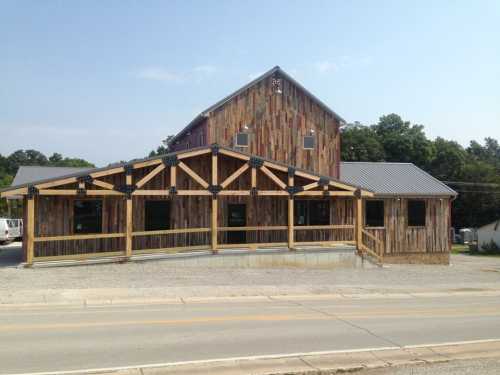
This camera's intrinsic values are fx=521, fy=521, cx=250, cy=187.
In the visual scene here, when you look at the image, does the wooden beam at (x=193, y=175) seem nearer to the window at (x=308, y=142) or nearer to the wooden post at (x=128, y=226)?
the wooden post at (x=128, y=226)

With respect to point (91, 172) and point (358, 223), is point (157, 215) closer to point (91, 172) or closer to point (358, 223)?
point (91, 172)

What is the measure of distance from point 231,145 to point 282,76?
449 centimetres

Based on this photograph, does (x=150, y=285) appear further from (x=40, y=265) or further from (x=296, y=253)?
(x=296, y=253)

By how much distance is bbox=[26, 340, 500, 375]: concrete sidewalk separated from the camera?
727 cm

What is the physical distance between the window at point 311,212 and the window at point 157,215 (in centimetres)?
652

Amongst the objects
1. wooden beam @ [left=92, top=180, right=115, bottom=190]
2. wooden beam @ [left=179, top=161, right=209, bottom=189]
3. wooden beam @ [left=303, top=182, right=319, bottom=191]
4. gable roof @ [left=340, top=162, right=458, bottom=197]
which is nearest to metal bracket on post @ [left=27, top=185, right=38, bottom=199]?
wooden beam @ [left=92, top=180, right=115, bottom=190]

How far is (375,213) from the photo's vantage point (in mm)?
27578

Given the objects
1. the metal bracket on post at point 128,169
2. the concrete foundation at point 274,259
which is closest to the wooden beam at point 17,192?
the metal bracket on post at point 128,169

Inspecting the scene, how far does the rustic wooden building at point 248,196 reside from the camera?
2023 cm

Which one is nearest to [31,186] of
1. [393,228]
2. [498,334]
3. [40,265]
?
[40,265]

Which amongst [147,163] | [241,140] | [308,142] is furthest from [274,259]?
[308,142]

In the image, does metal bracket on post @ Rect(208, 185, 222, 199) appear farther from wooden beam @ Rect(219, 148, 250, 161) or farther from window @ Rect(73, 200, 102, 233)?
window @ Rect(73, 200, 102, 233)

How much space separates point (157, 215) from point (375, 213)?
465 inches

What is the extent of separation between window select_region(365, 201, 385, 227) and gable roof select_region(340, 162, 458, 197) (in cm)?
71
